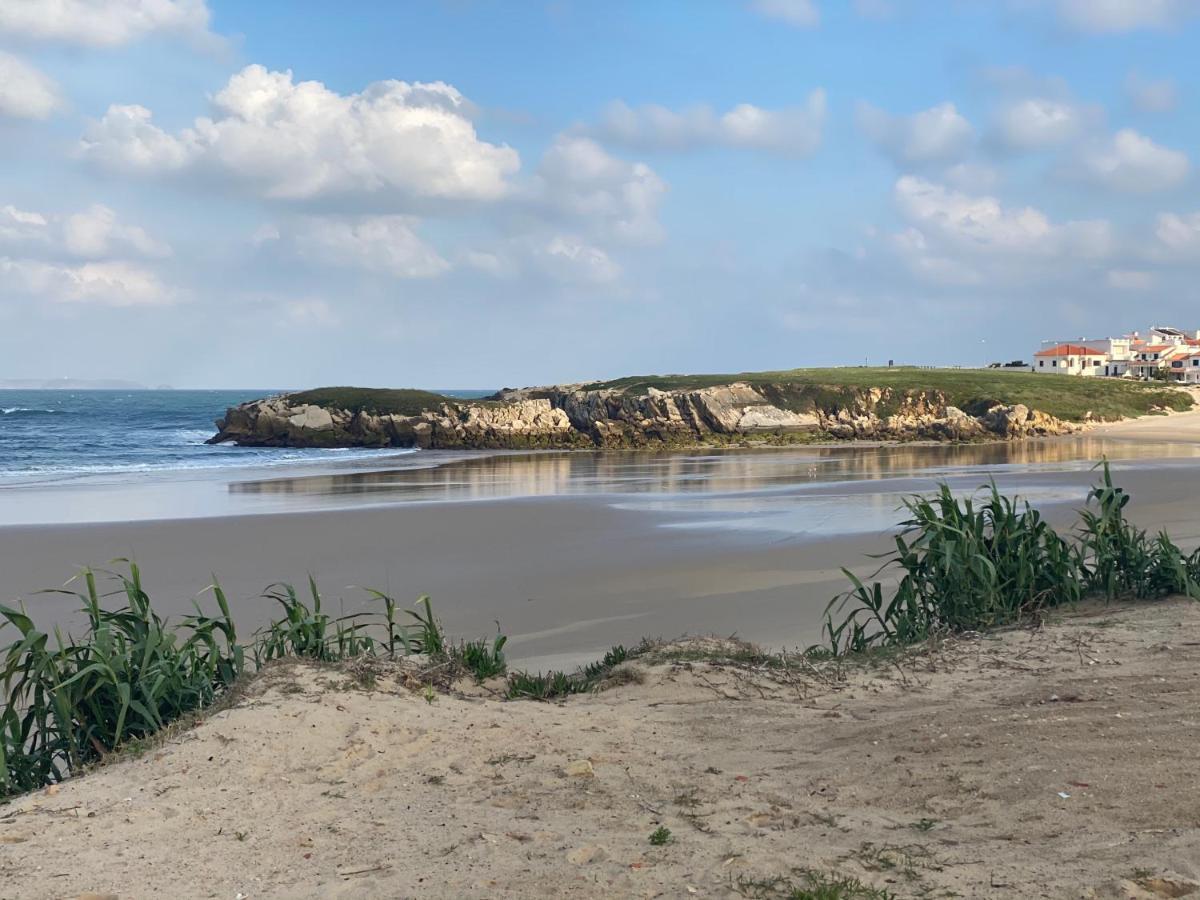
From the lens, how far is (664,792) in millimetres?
4461

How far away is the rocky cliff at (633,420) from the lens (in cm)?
4772

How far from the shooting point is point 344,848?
3945 mm

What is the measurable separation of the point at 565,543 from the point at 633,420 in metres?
33.2

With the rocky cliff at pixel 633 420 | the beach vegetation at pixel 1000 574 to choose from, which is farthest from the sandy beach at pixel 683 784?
the rocky cliff at pixel 633 420

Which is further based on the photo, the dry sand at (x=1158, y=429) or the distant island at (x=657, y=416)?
the distant island at (x=657, y=416)

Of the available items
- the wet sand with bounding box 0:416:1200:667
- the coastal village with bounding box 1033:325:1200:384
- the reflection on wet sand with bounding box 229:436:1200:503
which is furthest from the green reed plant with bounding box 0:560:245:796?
the coastal village with bounding box 1033:325:1200:384

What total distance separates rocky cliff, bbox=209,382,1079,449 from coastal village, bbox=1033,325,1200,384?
152ft

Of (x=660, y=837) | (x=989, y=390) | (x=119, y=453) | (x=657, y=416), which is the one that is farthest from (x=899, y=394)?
(x=660, y=837)

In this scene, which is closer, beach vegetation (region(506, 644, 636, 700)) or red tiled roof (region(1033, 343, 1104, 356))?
beach vegetation (region(506, 644, 636, 700))

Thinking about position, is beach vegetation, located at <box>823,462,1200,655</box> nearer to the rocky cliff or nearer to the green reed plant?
the green reed plant

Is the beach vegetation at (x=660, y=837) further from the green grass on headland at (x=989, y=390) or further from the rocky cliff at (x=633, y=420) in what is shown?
the green grass on headland at (x=989, y=390)

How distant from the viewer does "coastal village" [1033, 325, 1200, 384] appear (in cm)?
9275

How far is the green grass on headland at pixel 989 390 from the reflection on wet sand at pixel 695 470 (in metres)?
9.92

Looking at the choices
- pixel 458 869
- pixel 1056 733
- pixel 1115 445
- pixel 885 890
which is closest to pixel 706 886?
pixel 885 890
